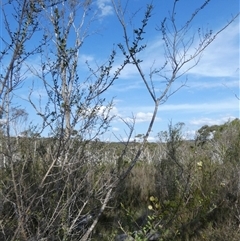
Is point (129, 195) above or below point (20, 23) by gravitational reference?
below

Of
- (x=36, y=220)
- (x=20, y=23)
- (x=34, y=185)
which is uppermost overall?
(x=20, y=23)

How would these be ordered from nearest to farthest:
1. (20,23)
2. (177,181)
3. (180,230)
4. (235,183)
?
(20,23), (180,230), (235,183), (177,181)

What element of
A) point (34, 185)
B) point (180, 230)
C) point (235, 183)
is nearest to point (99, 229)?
point (180, 230)

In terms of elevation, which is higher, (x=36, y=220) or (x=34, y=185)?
(x=34, y=185)

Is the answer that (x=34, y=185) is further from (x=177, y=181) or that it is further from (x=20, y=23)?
(x=177, y=181)

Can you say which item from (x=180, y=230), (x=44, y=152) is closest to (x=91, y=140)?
(x=44, y=152)

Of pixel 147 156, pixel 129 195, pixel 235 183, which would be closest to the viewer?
pixel 235 183

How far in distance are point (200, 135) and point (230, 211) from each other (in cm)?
207

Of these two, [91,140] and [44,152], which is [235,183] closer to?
[91,140]

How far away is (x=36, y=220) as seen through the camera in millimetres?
3613

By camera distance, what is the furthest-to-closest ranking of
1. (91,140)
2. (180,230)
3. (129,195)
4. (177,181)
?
1. (129,195)
2. (177,181)
3. (180,230)
4. (91,140)

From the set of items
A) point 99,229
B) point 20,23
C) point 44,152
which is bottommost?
point 99,229

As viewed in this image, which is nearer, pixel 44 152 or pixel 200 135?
pixel 44 152

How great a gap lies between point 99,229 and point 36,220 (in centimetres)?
183
